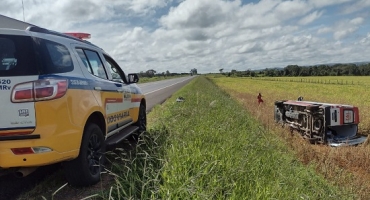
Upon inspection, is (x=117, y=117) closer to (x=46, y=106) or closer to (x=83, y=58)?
(x=83, y=58)

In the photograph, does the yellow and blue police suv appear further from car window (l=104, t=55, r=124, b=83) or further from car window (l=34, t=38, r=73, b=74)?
car window (l=104, t=55, r=124, b=83)

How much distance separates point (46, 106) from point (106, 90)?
147 cm

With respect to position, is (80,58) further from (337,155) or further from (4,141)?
(337,155)

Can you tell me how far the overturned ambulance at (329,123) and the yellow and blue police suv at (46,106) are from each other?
18.6ft

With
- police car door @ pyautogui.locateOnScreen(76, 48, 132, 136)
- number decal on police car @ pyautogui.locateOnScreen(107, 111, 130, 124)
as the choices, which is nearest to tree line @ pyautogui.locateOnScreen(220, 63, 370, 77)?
number decal on police car @ pyautogui.locateOnScreen(107, 111, 130, 124)

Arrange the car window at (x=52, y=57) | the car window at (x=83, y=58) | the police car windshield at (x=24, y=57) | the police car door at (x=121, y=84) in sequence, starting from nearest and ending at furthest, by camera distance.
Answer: the police car windshield at (x=24, y=57)
the car window at (x=52, y=57)
the car window at (x=83, y=58)
the police car door at (x=121, y=84)

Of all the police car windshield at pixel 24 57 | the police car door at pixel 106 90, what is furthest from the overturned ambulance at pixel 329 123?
the police car windshield at pixel 24 57

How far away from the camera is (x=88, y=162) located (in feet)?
11.9

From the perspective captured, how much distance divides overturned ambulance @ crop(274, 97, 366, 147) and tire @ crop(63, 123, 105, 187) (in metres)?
5.65

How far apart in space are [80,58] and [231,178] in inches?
97.6

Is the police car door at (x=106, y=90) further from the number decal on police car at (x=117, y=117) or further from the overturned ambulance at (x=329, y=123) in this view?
the overturned ambulance at (x=329, y=123)

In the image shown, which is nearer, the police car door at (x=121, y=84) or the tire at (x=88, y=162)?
the tire at (x=88, y=162)

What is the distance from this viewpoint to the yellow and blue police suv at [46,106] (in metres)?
2.89

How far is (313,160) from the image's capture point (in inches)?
235
